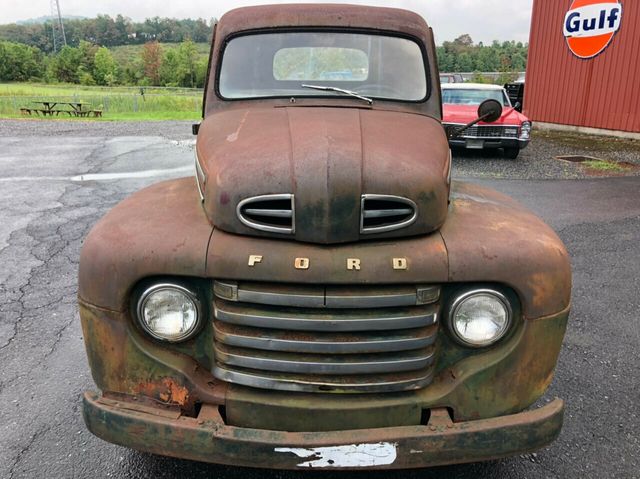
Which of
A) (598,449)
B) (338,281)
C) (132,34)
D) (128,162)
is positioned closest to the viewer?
(338,281)

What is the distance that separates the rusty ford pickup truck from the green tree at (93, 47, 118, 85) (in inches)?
3828

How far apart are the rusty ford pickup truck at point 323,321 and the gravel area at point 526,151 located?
310 inches

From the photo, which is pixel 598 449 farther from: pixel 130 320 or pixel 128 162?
pixel 128 162

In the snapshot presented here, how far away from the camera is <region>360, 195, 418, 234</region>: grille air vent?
210 centimetres

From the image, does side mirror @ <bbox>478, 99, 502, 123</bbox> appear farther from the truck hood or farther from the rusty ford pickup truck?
the rusty ford pickup truck

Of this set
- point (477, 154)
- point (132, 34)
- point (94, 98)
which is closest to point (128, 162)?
point (477, 154)

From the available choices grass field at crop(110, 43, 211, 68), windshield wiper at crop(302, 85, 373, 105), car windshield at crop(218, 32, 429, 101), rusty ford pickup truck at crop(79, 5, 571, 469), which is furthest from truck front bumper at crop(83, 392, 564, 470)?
grass field at crop(110, 43, 211, 68)

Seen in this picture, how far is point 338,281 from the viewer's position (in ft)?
6.44

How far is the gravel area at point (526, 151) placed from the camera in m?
10.2

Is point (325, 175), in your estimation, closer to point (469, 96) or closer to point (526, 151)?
point (469, 96)

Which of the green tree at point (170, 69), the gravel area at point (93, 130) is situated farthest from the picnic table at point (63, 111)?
the green tree at point (170, 69)

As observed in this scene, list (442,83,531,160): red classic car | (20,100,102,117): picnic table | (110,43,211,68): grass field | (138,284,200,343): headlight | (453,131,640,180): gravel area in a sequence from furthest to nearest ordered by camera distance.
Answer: (110,43,211,68): grass field
(20,100,102,117): picnic table
(442,83,531,160): red classic car
(453,131,640,180): gravel area
(138,284,200,343): headlight

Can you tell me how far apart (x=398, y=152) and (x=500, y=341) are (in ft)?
2.99

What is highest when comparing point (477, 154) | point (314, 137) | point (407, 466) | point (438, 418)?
point (314, 137)
